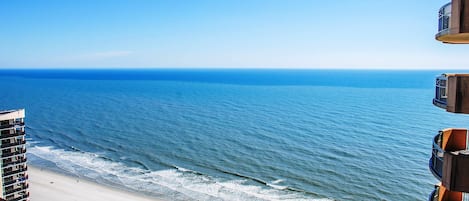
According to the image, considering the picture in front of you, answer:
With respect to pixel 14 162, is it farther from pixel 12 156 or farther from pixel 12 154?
pixel 12 154

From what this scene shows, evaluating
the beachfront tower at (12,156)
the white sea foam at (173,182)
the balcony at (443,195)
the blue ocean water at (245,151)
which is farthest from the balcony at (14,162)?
the balcony at (443,195)

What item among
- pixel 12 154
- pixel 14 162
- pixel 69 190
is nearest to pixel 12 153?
pixel 12 154

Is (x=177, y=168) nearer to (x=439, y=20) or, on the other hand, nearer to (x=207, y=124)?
(x=207, y=124)

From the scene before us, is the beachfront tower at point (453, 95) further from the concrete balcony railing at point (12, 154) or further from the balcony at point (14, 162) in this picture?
the balcony at point (14, 162)

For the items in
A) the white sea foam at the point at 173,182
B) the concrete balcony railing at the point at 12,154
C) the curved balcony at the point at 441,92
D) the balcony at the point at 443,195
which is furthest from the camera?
the white sea foam at the point at 173,182

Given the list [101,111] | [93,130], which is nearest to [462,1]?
[93,130]

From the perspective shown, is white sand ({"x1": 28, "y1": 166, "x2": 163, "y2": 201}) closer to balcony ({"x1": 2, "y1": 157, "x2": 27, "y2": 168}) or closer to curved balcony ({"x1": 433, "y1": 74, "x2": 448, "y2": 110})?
balcony ({"x1": 2, "y1": 157, "x2": 27, "y2": 168})
